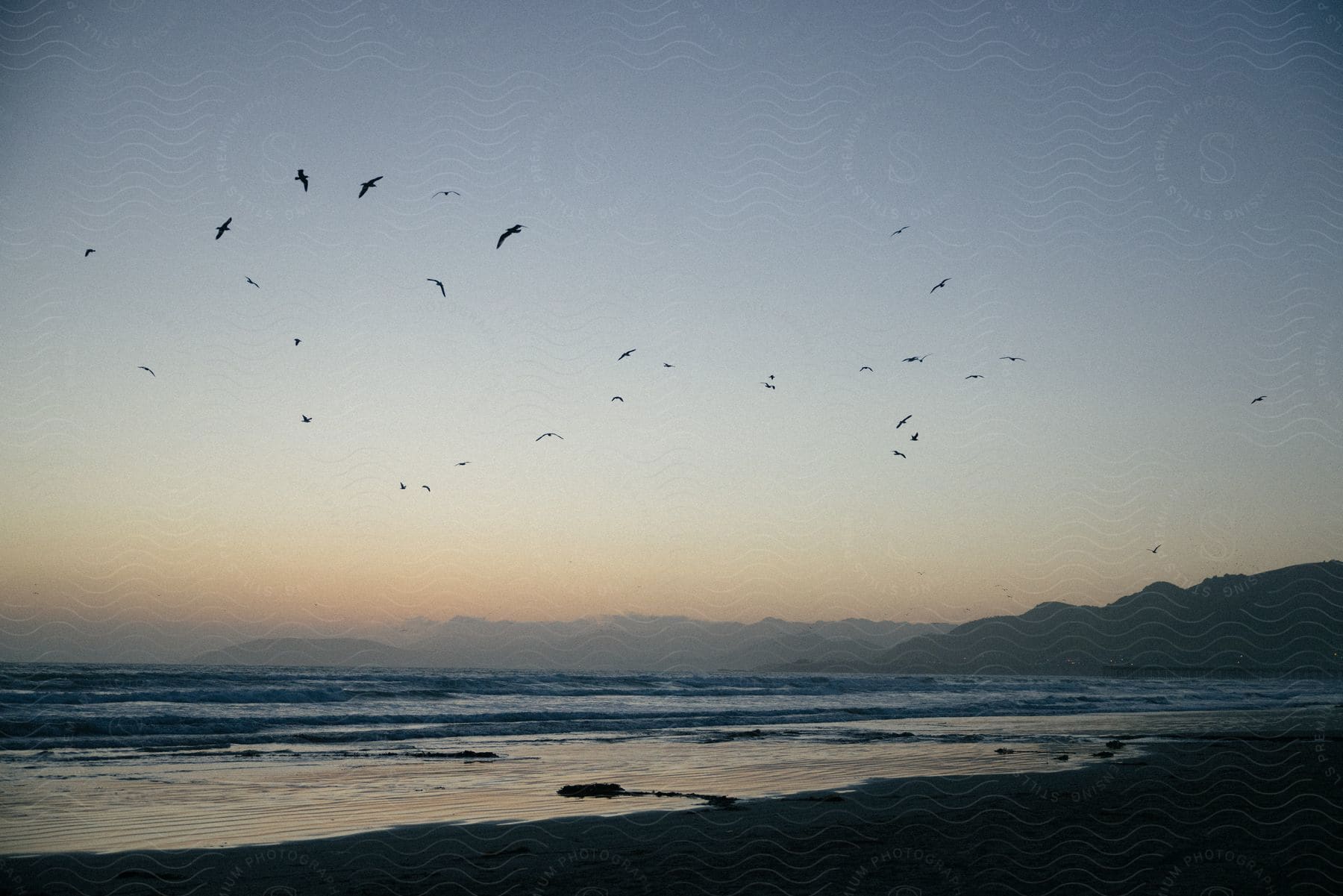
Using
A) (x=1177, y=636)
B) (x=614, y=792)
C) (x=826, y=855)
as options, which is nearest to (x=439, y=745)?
(x=614, y=792)

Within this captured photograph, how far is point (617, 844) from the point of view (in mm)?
10102

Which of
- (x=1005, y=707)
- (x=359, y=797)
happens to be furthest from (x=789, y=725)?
(x=359, y=797)

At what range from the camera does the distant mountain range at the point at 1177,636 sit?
9250 cm

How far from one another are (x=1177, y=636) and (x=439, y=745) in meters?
111

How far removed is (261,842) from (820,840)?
22.3ft

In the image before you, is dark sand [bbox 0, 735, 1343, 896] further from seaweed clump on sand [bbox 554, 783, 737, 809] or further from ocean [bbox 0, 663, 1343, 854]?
ocean [bbox 0, 663, 1343, 854]

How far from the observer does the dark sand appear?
823 centimetres

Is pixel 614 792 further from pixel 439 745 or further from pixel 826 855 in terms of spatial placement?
pixel 439 745

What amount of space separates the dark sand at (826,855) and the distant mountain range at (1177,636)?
268 ft

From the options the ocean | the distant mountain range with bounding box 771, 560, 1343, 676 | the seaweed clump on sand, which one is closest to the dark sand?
the seaweed clump on sand

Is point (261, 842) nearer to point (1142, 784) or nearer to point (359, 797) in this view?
point (359, 797)

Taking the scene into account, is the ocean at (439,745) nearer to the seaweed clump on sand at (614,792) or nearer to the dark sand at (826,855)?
the seaweed clump on sand at (614,792)

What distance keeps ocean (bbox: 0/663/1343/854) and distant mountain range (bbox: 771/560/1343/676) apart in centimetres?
4974

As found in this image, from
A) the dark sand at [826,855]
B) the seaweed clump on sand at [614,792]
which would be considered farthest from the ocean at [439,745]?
the dark sand at [826,855]
